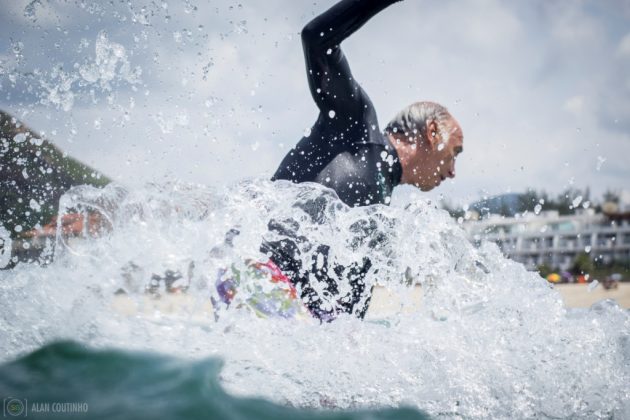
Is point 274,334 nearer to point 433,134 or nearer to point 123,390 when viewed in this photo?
point 123,390

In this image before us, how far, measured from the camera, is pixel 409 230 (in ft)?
7.95

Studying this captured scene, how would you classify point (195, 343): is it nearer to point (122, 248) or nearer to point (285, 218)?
point (122, 248)

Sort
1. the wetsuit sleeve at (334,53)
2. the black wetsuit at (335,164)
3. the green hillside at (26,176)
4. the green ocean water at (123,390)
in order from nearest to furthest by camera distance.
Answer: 1. the green ocean water at (123,390)
2. the wetsuit sleeve at (334,53)
3. the black wetsuit at (335,164)
4. the green hillside at (26,176)

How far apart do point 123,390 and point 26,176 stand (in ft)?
9.10

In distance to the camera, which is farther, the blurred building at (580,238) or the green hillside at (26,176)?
the blurred building at (580,238)

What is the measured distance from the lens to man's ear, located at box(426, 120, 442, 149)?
2.41m

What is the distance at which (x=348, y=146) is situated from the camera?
2.17m

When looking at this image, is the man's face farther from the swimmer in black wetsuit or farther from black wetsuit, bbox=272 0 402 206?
black wetsuit, bbox=272 0 402 206

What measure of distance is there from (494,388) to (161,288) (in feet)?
4.26

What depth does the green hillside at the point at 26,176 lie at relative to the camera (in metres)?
3.43

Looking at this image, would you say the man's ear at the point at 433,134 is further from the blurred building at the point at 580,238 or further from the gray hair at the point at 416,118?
the blurred building at the point at 580,238

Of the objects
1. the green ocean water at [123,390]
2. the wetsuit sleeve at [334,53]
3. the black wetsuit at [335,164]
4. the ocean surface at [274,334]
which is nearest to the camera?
the green ocean water at [123,390]

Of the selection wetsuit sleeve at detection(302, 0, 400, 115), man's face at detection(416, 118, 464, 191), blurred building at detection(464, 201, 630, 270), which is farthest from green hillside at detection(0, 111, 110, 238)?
blurred building at detection(464, 201, 630, 270)

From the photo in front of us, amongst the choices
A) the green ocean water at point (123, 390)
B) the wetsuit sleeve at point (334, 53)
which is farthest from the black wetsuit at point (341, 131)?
the green ocean water at point (123, 390)
